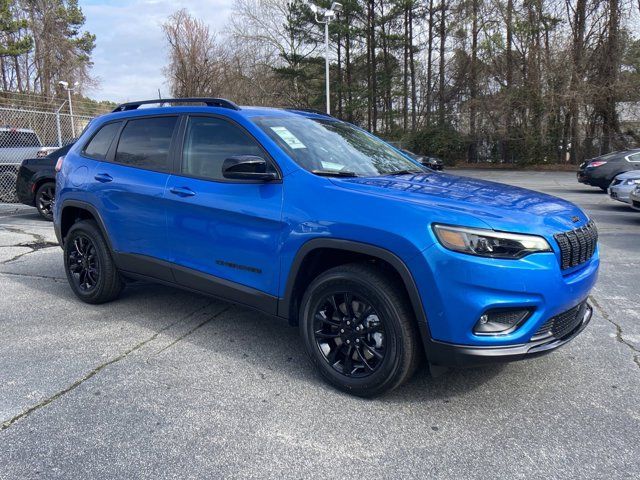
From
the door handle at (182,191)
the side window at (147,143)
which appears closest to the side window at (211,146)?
the door handle at (182,191)

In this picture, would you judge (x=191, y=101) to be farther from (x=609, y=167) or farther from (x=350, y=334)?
(x=609, y=167)

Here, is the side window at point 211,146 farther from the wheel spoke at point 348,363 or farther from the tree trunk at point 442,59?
the tree trunk at point 442,59

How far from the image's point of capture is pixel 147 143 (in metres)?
4.35

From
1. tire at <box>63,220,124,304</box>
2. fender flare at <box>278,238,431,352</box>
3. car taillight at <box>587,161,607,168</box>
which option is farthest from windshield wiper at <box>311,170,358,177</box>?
car taillight at <box>587,161,607,168</box>

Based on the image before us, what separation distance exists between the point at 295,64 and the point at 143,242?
3244 cm

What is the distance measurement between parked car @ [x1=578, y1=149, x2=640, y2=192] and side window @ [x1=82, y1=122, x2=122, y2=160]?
13610 millimetres

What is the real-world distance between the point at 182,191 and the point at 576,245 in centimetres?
271

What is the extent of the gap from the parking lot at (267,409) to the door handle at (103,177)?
4.01ft

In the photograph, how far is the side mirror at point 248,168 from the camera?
3.32m

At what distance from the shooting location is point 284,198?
3.30 metres

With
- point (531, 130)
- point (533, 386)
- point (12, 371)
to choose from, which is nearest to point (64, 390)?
point (12, 371)

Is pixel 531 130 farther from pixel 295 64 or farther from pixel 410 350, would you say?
pixel 410 350

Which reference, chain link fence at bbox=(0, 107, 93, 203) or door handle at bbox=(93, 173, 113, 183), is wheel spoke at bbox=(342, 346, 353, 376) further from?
chain link fence at bbox=(0, 107, 93, 203)

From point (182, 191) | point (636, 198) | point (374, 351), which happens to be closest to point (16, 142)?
point (182, 191)
